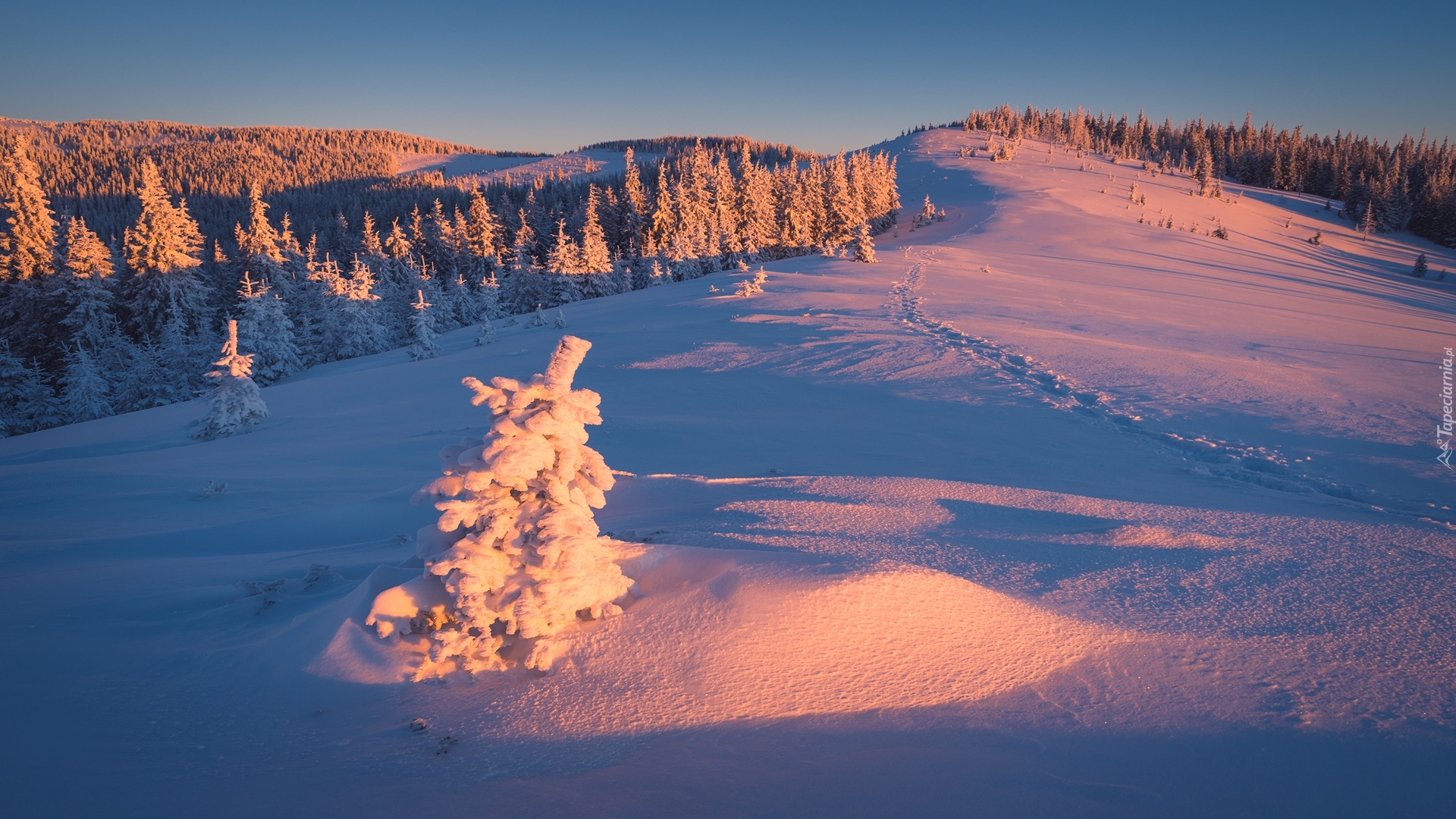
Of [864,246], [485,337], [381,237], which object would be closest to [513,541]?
[485,337]

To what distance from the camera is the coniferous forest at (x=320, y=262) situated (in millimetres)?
31859

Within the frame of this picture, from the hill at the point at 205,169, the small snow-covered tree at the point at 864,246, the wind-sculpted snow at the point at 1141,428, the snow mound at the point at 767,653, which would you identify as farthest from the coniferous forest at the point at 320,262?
the snow mound at the point at 767,653

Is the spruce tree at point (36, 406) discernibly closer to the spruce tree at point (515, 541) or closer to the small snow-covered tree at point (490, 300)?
the small snow-covered tree at point (490, 300)

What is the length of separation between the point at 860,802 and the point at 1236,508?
5725mm

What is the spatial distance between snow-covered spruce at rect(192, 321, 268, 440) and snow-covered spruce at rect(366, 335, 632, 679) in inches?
575

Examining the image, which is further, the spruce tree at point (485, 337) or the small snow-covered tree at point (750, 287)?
the spruce tree at point (485, 337)

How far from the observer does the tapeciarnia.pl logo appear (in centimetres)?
789

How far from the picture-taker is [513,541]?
400 centimetres

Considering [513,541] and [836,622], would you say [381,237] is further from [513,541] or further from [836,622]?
[836,622]

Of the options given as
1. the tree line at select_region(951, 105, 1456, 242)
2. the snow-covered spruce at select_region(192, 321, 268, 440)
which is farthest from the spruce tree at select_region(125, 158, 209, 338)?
the tree line at select_region(951, 105, 1456, 242)

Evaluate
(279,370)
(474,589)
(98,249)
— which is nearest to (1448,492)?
(474,589)

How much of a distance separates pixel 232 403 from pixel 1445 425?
77.6 ft

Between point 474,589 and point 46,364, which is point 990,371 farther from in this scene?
point 46,364

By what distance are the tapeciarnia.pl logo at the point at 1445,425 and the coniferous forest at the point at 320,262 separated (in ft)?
96.3
